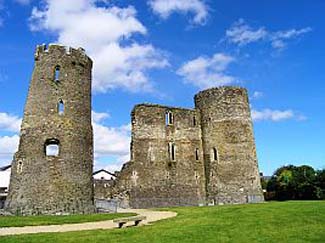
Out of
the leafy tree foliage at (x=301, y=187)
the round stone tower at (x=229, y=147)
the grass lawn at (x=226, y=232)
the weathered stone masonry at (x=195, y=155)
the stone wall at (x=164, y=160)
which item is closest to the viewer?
the grass lawn at (x=226, y=232)

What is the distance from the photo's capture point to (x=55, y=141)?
89.2 feet

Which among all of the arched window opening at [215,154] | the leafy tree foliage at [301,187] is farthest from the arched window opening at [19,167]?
the leafy tree foliage at [301,187]

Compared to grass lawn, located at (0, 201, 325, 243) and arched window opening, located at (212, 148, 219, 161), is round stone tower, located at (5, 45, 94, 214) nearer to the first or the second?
grass lawn, located at (0, 201, 325, 243)

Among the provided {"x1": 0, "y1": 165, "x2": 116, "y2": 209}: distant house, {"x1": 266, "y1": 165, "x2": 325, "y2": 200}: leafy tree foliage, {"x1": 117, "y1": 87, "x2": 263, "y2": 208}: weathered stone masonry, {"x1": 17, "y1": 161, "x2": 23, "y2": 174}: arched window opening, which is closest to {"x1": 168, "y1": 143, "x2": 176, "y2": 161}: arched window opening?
{"x1": 117, "y1": 87, "x2": 263, "y2": 208}: weathered stone masonry

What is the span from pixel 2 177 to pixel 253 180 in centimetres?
3610

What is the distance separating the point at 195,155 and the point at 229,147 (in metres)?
3.52

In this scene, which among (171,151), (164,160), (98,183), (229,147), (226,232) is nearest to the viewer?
(226,232)

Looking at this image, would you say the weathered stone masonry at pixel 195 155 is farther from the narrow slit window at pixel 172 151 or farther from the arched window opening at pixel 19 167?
the arched window opening at pixel 19 167

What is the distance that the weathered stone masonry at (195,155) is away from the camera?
35.7m

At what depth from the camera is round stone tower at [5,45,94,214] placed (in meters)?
26.0

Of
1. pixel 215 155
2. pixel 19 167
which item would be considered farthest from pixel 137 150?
pixel 19 167

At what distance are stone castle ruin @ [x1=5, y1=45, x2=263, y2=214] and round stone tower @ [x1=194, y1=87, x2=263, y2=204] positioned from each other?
10 centimetres

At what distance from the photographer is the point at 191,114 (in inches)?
1570

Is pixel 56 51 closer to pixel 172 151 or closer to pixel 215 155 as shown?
pixel 172 151
